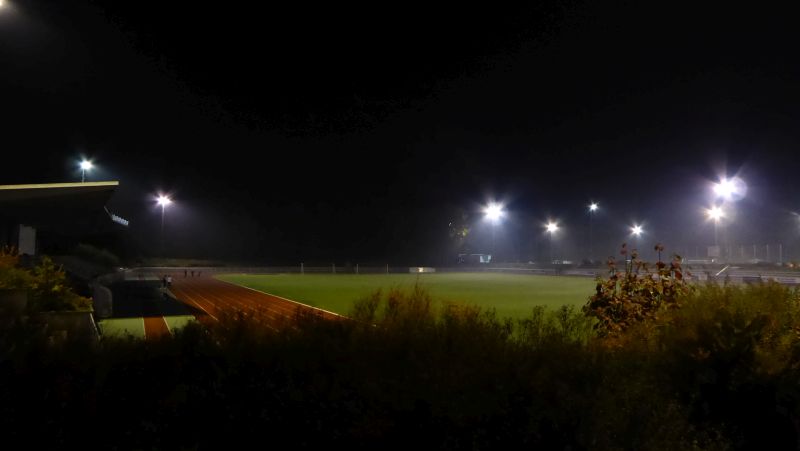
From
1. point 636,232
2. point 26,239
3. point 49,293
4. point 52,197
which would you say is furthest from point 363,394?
point 636,232

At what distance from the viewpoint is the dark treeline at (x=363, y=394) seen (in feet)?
15.5

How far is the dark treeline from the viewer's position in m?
4.71

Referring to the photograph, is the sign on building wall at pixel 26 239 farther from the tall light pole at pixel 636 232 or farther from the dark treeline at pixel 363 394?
the tall light pole at pixel 636 232

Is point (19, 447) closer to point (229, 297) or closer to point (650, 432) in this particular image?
point (650, 432)

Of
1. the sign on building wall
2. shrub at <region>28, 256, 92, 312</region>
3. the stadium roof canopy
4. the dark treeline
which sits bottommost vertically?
the dark treeline

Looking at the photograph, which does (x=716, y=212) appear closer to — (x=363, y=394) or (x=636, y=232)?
(x=636, y=232)

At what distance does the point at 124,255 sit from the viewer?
59.6 metres

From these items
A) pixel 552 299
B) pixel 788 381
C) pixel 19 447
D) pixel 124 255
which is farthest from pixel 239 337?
pixel 124 255

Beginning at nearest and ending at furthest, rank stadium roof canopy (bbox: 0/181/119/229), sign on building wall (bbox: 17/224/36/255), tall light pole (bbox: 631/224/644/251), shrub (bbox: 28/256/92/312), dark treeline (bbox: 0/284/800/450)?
dark treeline (bbox: 0/284/800/450)
shrub (bbox: 28/256/92/312)
stadium roof canopy (bbox: 0/181/119/229)
sign on building wall (bbox: 17/224/36/255)
tall light pole (bbox: 631/224/644/251)

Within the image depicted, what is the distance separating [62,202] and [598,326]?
17603 mm

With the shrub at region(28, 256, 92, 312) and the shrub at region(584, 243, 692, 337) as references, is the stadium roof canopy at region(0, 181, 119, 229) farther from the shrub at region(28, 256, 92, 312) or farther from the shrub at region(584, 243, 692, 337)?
the shrub at region(584, 243, 692, 337)

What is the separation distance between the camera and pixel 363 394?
17.0 feet

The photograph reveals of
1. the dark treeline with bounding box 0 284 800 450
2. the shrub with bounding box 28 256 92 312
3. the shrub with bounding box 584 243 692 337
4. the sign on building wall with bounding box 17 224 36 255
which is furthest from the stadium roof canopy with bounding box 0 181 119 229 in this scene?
the shrub with bounding box 584 243 692 337

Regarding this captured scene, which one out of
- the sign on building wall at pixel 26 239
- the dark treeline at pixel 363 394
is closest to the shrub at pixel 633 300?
the dark treeline at pixel 363 394
